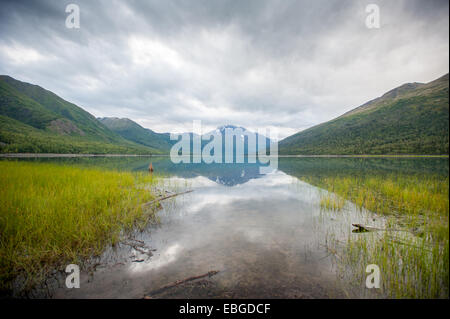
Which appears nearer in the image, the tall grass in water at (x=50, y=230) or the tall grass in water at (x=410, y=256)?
the tall grass in water at (x=410, y=256)

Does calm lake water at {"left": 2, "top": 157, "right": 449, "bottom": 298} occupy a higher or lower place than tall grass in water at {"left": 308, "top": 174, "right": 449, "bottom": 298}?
lower

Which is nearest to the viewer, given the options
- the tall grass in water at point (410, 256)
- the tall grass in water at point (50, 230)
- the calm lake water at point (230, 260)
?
the tall grass in water at point (410, 256)

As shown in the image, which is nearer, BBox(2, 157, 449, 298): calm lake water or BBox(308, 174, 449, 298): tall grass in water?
BBox(308, 174, 449, 298): tall grass in water

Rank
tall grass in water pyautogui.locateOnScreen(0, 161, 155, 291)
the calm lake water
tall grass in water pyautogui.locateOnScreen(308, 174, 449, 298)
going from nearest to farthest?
tall grass in water pyautogui.locateOnScreen(308, 174, 449, 298) < the calm lake water < tall grass in water pyautogui.locateOnScreen(0, 161, 155, 291)

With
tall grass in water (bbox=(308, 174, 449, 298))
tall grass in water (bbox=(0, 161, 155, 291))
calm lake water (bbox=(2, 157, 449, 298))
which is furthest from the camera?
tall grass in water (bbox=(0, 161, 155, 291))

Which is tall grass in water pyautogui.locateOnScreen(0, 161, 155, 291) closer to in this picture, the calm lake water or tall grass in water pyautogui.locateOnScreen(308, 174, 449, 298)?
the calm lake water

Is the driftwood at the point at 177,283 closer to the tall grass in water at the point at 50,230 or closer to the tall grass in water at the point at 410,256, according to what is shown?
the tall grass in water at the point at 50,230

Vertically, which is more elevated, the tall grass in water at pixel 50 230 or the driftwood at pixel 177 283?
the tall grass in water at pixel 50 230

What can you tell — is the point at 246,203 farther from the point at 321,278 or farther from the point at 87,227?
the point at 87,227

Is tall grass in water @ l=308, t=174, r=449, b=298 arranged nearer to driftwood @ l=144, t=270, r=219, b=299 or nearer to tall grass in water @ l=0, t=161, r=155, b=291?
driftwood @ l=144, t=270, r=219, b=299

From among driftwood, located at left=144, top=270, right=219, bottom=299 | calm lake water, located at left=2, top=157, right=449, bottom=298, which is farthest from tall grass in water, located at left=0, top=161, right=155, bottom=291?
driftwood, located at left=144, top=270, right=219, bottom=299

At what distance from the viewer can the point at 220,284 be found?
4543 mm

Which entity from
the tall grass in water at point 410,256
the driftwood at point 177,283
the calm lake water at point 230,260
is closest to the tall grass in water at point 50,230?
the calm lake water at point 230,260
